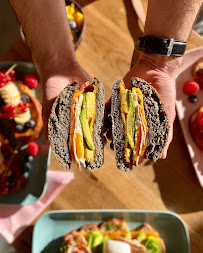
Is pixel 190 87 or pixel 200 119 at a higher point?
pixel 190 87

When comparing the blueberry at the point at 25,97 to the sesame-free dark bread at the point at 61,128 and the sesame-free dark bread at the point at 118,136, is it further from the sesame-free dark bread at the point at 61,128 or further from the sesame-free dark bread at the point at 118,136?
the sesame-free dark bread at the point at 118,136

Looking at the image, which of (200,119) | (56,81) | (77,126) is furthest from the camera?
(200,119)

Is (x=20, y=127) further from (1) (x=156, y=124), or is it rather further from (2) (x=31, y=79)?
(1) (x=156, y=124)

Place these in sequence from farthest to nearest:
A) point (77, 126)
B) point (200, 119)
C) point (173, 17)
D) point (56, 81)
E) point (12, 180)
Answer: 1. point (12, 180)
2. point (200, 119)
3. point (56, 81)
4. point (173, 17)
5. point (77, 126)

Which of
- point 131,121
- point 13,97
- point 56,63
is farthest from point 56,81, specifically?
point 13,97

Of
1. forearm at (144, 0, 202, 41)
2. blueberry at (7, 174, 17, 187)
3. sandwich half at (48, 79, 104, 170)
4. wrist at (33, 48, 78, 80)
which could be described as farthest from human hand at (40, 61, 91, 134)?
blueberry at (7, 174, 17, 187)

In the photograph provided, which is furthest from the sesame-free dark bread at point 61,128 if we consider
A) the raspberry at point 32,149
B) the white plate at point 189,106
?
the white plate at point 189,106

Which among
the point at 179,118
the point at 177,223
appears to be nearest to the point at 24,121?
the point at 179,118
